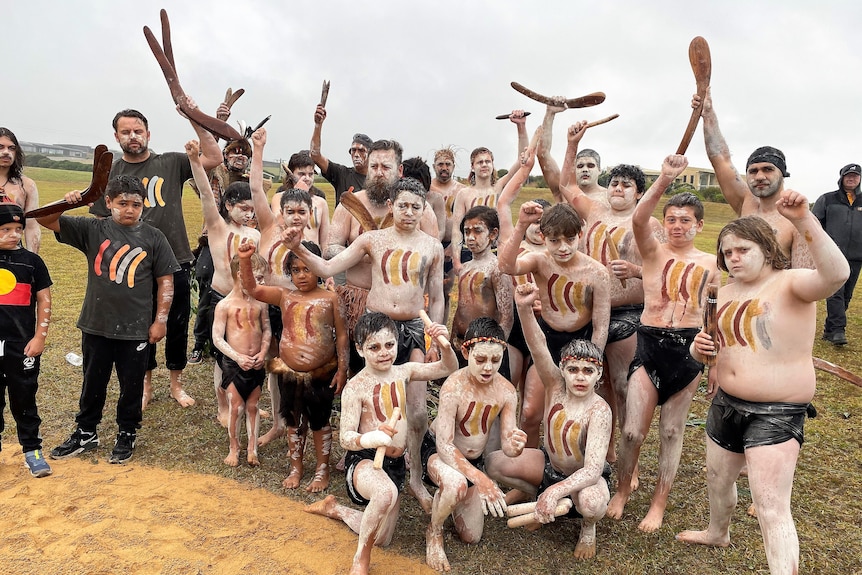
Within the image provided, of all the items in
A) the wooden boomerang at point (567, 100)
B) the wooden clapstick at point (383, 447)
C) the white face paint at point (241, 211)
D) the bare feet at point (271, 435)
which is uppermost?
the wooden boomerang at point (567, 100)

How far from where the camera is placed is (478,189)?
23.0 feet

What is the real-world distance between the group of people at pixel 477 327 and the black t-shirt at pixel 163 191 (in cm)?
2

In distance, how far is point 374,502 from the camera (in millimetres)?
3383

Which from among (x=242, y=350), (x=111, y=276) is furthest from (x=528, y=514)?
(x=111, y=276)

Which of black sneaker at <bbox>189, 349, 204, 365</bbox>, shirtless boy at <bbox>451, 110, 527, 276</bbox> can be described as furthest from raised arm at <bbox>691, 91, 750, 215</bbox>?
black sneaker at <bbox>189, 349, 204, 365</bbox>

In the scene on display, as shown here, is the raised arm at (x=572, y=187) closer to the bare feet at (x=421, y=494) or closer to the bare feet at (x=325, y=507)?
the bare feet at (x=421, y=494)

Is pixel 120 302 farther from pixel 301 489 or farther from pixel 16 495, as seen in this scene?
pixel 301 489

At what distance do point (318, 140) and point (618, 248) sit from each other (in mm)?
3444

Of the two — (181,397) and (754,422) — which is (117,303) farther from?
(754,422)

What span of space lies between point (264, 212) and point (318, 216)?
78 cm

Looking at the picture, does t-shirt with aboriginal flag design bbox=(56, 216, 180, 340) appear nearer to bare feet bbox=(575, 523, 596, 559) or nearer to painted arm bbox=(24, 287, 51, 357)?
painted arm bbox=(24, 287, 51, 357)

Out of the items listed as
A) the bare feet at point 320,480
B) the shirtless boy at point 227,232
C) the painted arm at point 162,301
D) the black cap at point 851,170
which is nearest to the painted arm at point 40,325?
the painted arm at point 162,301

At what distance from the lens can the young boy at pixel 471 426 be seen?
3645mm

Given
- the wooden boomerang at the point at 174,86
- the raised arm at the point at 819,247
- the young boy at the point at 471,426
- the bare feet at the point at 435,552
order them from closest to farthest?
the raised arm at the point at 819,247, the bare feet at the point at 435,552, the young boy at the point at 471,426, the wooden boomerang at the point at 174,86
